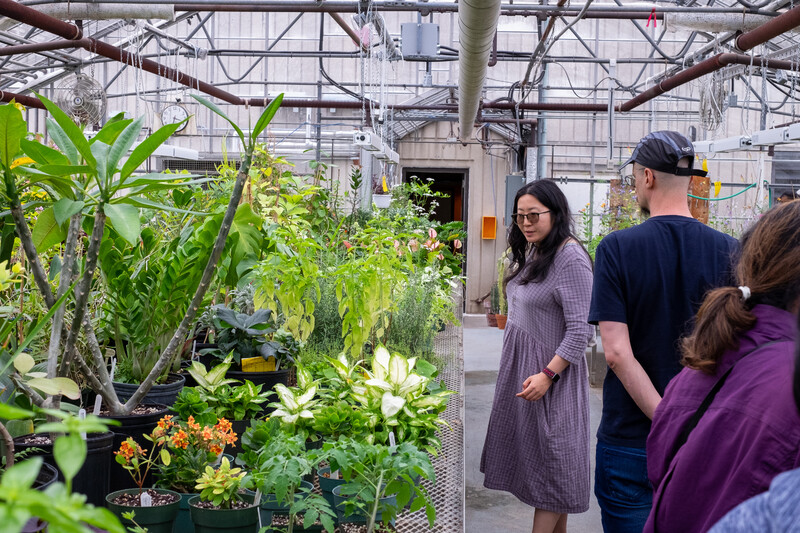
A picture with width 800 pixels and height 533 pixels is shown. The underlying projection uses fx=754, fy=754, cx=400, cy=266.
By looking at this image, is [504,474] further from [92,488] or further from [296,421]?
[92,488]

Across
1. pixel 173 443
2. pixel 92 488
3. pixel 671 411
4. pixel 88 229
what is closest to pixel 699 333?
pixel 671 411

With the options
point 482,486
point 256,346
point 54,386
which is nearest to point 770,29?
point 482,486

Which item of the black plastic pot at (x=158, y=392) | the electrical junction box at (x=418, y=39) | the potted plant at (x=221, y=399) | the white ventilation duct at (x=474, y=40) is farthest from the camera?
the electrical junction box at (x=418, y=39)

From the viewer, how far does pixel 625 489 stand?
73.1 inches

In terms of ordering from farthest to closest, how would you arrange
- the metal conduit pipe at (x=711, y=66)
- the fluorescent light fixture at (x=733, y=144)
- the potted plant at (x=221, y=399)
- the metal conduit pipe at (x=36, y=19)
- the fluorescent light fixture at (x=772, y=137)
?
the metal conduit pipe at (x=711, y=66) < the fluorescent light fixture at (x=733, y=144) < the metal conduit pipe at (x=36, y=19) < the fluorescent light fixture at (x=772, y=137) < the potted plant at (x=221, y=399)

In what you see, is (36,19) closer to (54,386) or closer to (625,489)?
(54,386)

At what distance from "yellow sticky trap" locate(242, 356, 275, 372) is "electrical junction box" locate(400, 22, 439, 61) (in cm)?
423

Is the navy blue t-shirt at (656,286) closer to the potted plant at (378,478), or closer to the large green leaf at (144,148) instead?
the potted plant at (378,478)

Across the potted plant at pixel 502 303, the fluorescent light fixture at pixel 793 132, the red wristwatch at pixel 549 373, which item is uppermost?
the fluorescent light fixture at pixel 793 132

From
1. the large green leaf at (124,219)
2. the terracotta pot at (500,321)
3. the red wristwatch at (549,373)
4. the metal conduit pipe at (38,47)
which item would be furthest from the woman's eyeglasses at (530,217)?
the terracotta pot at (500,321)

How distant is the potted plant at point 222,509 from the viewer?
1.49 m

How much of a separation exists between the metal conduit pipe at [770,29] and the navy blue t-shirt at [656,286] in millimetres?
3372

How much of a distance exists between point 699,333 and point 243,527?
952 millimetres

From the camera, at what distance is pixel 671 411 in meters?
1.21
